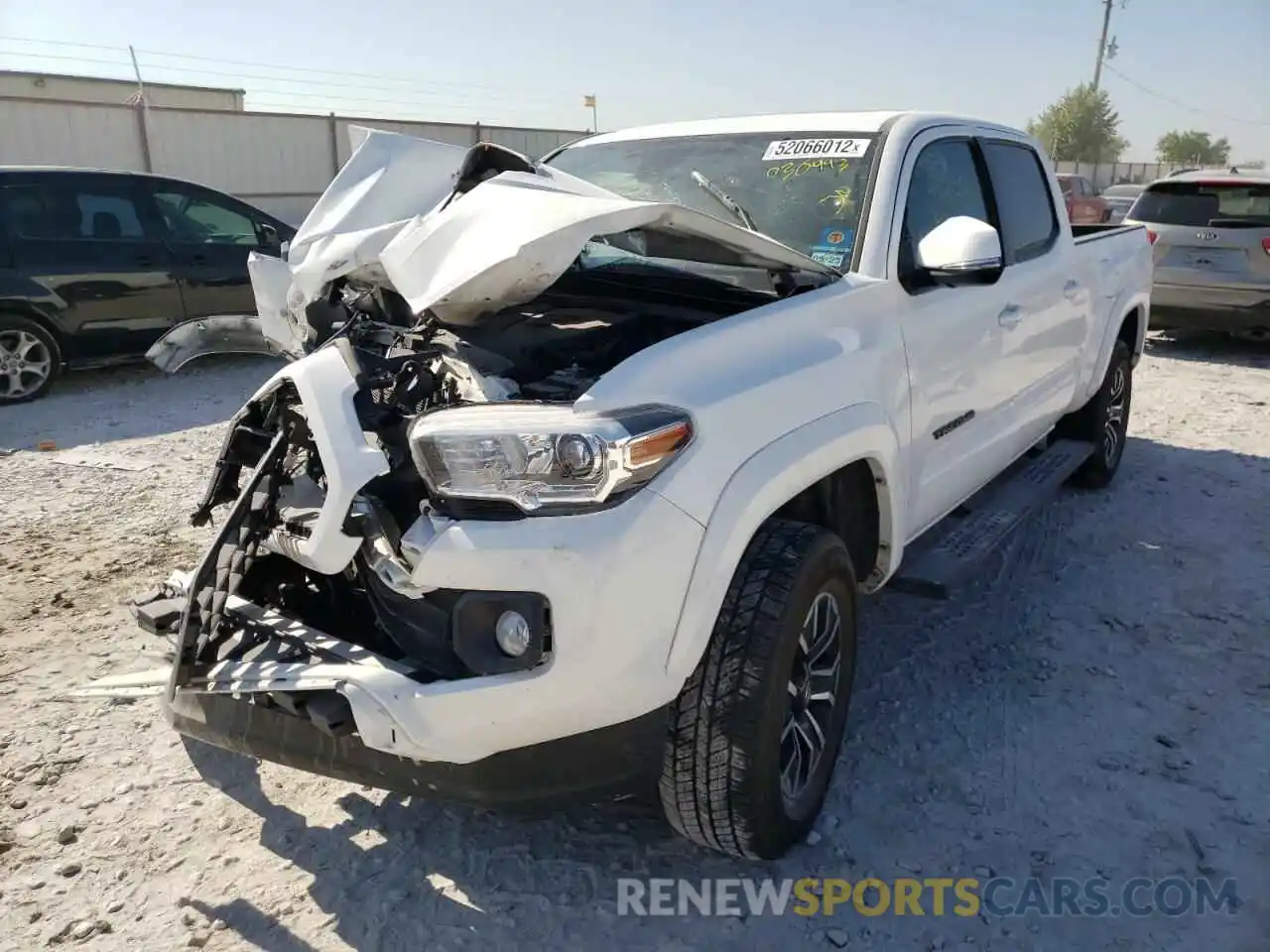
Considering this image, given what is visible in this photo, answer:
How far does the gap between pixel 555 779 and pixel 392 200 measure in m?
1.92

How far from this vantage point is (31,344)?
7.66m

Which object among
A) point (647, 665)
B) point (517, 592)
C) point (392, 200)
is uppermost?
point (392, 200)

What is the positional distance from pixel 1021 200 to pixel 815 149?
142cm

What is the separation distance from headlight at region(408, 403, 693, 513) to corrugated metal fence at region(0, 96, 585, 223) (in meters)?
15.0

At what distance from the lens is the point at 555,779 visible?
2188 millimetres

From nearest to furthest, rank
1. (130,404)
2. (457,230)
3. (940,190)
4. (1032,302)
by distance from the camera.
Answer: (457,230) → (940,190) → (1032,302) → (130,404)

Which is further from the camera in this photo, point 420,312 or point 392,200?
point 392,200

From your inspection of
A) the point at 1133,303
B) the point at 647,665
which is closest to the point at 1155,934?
the point at 647,665

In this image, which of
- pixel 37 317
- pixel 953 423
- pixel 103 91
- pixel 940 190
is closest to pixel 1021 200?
pixel 940 190

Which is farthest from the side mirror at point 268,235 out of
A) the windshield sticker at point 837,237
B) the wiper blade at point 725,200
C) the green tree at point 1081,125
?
the green tree at point 1081,125

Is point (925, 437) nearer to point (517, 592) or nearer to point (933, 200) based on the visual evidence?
point (933, 200)

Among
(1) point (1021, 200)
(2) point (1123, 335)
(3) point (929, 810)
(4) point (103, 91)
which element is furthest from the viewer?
(4) point (103, 91)

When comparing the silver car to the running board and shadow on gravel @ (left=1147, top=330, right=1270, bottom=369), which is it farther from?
the running board

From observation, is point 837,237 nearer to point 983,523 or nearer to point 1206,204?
point 983,523
